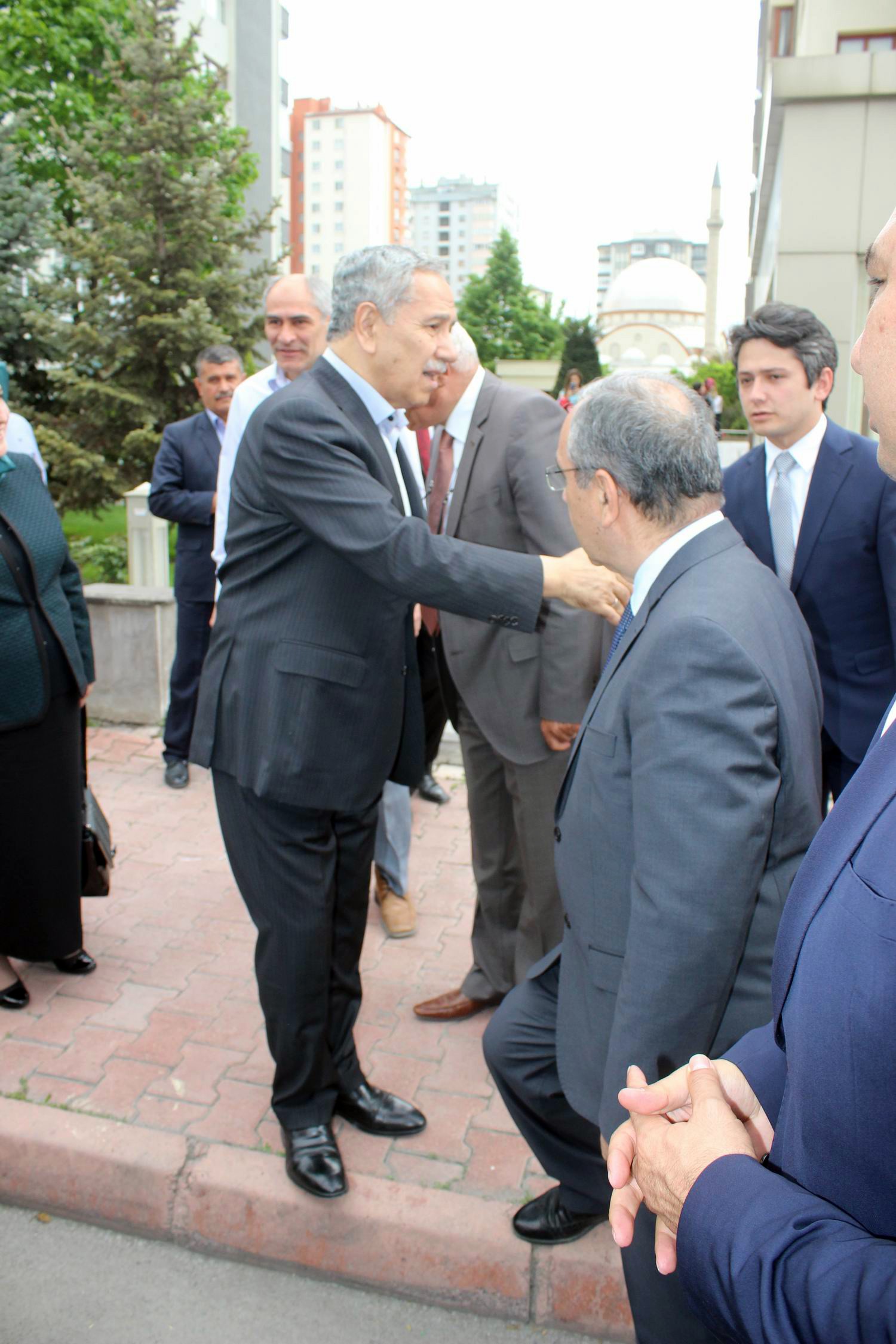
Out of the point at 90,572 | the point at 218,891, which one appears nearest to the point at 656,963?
the point at 218,891

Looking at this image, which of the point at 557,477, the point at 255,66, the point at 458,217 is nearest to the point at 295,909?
the point at 557,477

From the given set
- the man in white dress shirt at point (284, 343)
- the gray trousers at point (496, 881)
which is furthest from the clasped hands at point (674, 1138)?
the man in white dress shirt at point (284, 343)

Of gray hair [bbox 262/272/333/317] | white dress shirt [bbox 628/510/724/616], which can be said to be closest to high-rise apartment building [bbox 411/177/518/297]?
gray hair [bbox 262/272/333/317]

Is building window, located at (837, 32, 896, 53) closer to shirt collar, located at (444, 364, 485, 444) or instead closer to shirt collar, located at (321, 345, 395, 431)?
shirt collar, located at (444, 364, 485, 444)

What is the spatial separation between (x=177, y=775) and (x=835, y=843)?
17.2 ft

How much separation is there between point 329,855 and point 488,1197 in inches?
39.8

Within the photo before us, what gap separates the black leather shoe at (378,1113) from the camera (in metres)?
3.14

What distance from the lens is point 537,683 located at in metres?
3.46

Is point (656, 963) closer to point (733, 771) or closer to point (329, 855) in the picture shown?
point (733, 771)

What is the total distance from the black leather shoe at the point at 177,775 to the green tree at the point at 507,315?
53.4m

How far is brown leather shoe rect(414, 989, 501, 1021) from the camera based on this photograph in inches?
150

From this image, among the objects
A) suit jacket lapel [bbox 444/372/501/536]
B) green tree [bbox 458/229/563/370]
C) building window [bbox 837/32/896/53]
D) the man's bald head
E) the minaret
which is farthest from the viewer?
the minaret

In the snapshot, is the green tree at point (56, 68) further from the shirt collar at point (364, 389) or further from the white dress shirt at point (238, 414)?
the shirt collar at point (364, 389)

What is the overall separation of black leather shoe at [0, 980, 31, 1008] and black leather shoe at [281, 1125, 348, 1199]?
4.38 ft
